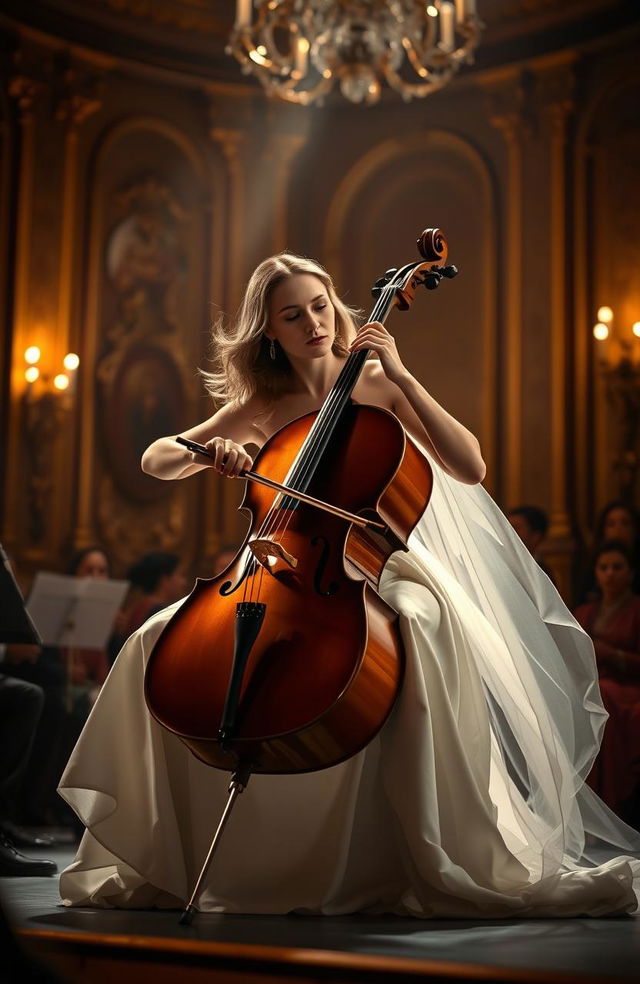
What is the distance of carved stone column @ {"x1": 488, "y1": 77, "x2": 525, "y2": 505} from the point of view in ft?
23.2

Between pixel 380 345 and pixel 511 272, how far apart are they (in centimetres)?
499

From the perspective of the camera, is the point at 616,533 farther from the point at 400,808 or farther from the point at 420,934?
the point at 420,934

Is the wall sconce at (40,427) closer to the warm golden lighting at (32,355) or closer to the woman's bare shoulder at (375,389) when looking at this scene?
the warm golden lighting at (32,355)

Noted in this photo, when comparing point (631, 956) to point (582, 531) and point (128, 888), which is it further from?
point (582, 531)

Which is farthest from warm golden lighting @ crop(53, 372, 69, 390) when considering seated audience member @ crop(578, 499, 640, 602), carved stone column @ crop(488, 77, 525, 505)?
seated audience member @ crop(578, 499, 640, 602)

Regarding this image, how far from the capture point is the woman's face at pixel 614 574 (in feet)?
14.8

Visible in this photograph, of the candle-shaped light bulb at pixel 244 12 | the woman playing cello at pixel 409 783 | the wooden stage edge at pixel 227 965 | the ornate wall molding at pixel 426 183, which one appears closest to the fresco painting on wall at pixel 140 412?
the ornate wall molding at pixel 426 183

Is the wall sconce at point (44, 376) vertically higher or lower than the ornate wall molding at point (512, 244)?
lower

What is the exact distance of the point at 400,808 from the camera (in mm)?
2184

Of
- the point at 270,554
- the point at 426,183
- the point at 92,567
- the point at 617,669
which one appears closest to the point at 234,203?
the point at 426,183

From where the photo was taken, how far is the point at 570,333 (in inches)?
277

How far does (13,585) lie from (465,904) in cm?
150

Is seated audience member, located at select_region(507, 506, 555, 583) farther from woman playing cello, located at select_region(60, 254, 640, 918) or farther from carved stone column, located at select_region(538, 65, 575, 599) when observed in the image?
woman playing cello, located at select_region(60, 254, 640, 918)

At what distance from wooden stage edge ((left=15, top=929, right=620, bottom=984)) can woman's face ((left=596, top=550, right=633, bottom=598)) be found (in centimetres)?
307
